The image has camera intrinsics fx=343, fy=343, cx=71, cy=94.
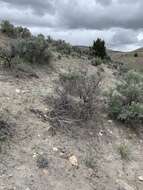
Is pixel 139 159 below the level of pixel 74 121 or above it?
below

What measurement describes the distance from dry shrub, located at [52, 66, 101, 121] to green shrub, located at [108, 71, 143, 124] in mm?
557

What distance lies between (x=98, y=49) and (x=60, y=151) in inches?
563

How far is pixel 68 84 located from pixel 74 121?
1.05 meters

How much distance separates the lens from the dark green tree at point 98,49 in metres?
19.2

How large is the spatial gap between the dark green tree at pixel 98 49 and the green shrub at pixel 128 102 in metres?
10.4

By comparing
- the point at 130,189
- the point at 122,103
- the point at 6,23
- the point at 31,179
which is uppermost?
the point at 6,23

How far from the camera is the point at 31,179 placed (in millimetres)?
5086

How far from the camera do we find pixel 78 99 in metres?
7.63

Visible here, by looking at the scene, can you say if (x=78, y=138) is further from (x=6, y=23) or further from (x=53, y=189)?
(x=6, y=23)

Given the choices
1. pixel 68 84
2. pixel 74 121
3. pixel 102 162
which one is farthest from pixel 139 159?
pixel 68 84

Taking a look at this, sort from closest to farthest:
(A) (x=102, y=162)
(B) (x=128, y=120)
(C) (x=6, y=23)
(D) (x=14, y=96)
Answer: (A) (x=102, y=162)
(D) (x=14, y=96)
(B) (x=128, y=120)
(C) (x=6, y=23)

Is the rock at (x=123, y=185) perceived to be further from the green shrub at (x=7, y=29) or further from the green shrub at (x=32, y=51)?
the green shrub at (x=7, y=29)

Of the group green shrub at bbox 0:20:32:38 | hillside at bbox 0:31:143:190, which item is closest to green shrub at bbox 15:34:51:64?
hillside at bbox 0:31:143:190

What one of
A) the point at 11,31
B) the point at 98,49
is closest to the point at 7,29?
the point at 11,31
